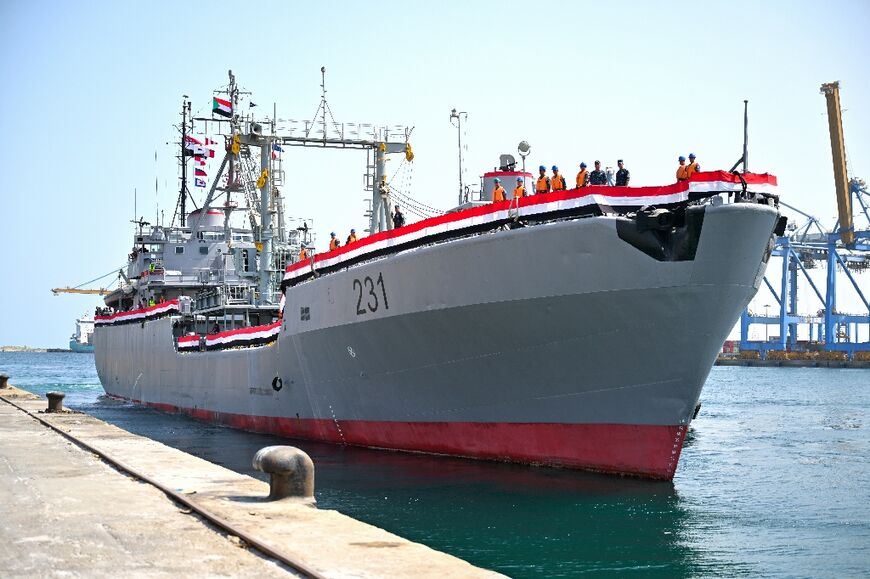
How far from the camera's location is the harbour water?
10.7 metres

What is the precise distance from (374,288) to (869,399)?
1434 inches

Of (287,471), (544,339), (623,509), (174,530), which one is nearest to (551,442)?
(544,339)

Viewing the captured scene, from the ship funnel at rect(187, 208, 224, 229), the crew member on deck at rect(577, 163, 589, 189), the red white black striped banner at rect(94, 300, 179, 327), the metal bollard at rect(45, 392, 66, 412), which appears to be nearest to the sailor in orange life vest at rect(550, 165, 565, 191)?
the crew member on deck at rect(577, 163, 589, 189)

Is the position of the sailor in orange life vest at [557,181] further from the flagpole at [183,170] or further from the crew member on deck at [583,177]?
the flagpole at [183,170]

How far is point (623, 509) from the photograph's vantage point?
43.3ft

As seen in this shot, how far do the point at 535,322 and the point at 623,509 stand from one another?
3.16 m

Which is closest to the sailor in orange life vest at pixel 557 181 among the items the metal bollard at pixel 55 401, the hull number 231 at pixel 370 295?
the hull number 231 at pixel 370 295

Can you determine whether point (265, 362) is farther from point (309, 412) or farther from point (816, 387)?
point (816, 387)

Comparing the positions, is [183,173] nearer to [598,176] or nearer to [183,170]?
[183,170]

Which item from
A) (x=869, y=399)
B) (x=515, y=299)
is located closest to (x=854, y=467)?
(x=515, y=299)

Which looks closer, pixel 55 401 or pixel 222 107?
pixel 55 401

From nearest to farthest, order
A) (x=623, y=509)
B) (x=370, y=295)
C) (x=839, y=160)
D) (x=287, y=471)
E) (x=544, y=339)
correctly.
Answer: (x=287, y=471), (x=623, y=509), (x=544, y=339), (x=370, y=295), (x=839, y=160)

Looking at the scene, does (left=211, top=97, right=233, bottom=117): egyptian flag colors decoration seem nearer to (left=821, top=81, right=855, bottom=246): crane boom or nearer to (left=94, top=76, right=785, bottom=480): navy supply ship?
(left=94, top=76, right=785, bottom=480): navy supply ship

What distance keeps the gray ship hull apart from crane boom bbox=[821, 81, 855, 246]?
261 ft
